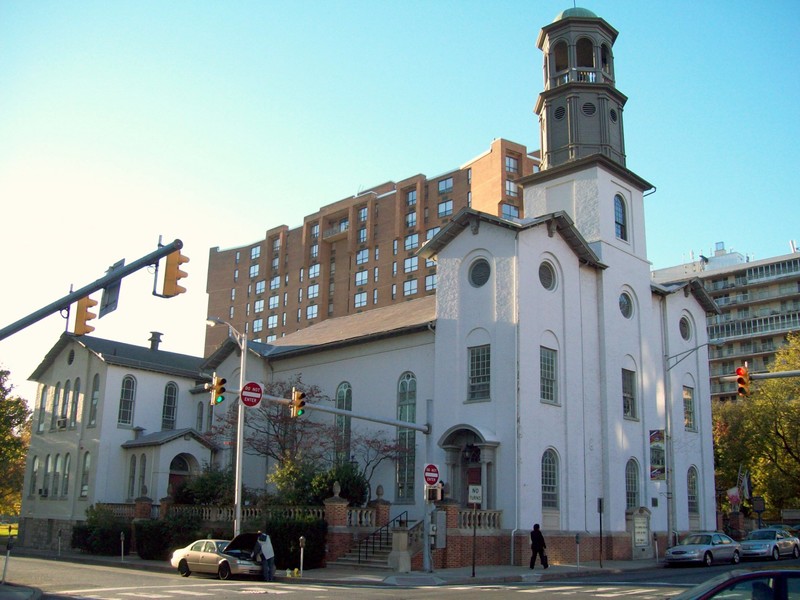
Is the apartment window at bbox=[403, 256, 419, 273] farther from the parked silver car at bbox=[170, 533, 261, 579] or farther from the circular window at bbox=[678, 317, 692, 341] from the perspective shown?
the parked silver car at bbox=[170, 533, 261, 579]

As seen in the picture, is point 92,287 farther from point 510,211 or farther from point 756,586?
point 510,211

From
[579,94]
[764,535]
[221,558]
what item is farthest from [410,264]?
[221,558]

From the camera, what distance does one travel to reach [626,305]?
3875 cm

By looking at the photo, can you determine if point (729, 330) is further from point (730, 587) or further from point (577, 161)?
point (730, 587)

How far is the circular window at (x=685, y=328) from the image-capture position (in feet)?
140

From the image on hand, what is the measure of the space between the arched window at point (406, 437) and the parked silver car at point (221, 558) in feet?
34.5

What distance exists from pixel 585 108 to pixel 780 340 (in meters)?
69.3

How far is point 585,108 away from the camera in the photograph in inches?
1532

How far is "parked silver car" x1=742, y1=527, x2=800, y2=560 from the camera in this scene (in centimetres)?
3269

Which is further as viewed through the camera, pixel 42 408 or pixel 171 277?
pixel 42 408

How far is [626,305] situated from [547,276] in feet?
20.7

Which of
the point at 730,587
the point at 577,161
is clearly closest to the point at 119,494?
the point at 577,161

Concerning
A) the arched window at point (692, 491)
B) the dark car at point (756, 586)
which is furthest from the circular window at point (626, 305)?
the dark car at point (756, 586)

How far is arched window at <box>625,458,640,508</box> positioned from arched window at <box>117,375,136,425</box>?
2677 centimetres
